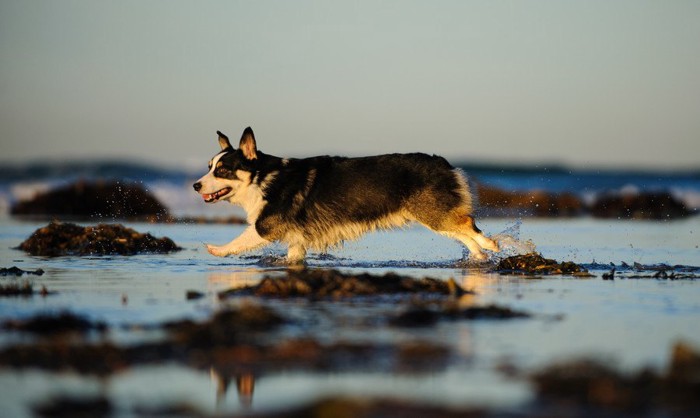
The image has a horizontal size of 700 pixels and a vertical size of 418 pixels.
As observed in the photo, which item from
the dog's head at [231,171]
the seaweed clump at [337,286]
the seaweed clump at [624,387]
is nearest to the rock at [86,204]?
the dog's head at [231,171]

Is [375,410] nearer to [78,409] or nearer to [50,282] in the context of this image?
[78,409]

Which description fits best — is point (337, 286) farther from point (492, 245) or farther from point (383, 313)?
point (492, 245)

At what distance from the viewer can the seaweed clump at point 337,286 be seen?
22.6ft

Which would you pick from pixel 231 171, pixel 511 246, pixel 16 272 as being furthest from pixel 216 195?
pixel 511 246

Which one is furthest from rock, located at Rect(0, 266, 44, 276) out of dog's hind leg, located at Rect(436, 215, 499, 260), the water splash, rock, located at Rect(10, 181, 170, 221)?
rock, located at Rect(10, 181, 170, 221)

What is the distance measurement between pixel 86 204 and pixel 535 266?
1429 centimetres

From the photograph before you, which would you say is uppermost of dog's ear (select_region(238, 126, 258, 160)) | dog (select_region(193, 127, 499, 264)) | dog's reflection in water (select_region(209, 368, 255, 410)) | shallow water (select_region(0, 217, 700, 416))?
dog's ear (select_region(238, 126, 258, 160))

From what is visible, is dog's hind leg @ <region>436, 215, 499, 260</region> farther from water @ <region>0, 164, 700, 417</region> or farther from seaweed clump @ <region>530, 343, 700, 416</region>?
seaweed clump @ <region>530, 343, 700, 416</region>

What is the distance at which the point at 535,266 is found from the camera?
941 centimetres

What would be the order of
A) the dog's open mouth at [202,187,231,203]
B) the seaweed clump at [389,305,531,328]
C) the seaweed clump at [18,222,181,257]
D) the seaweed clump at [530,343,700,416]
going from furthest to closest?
the seaweed clump at [18,222,181,257] → the dog's open mouth at [202,187,231,203] → the seaweed clump at [389,305,531,328] → the seaweed clump at [530,343,700,416]

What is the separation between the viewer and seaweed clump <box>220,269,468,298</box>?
6902 millimetres

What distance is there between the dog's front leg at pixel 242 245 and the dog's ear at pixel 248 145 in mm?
840

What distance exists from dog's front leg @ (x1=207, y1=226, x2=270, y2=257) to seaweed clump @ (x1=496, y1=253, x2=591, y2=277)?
8.64ft

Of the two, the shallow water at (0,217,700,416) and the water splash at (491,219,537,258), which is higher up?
the water splash at (491,219,537,258)
